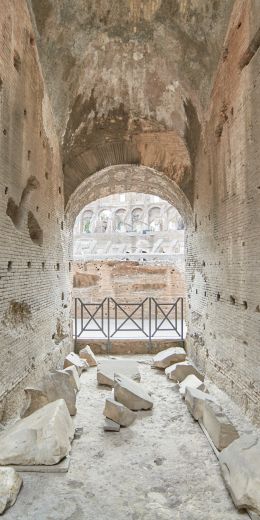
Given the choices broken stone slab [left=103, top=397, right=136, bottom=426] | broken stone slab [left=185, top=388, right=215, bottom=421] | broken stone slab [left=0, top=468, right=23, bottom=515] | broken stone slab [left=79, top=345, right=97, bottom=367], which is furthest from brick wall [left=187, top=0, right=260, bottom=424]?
broken stone slab [left=0, top=468, right=23, bottom=515]

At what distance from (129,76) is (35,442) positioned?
644cm

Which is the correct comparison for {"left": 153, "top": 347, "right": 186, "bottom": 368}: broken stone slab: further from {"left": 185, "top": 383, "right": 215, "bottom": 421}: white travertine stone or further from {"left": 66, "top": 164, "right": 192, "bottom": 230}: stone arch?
{"left": 66, "top": 164, "right": 192, "bottom": 230}: stone arch

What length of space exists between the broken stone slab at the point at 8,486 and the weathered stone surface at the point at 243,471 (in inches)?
67.8

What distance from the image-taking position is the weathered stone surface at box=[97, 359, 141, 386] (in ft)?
20.0

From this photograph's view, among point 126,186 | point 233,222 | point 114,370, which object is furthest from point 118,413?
point 126,186

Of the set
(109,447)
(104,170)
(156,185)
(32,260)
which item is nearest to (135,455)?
(109,447)

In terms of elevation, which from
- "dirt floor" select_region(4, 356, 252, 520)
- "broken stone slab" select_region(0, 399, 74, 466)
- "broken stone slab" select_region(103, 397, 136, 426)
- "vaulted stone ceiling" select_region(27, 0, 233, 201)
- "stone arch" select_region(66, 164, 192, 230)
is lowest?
"dirt floor" select_region(4, 356, 252, 520)

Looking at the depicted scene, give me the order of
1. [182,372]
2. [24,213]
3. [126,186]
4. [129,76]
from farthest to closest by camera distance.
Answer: [126,186] → [129,76] → [182,372] → [24,213]

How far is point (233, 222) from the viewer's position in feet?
17.6

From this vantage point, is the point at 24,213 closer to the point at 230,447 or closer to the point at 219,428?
the point at 219,428

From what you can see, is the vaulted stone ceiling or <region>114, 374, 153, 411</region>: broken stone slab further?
the vaulted stone ceiling

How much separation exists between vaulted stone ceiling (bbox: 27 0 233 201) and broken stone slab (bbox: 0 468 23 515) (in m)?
5.42

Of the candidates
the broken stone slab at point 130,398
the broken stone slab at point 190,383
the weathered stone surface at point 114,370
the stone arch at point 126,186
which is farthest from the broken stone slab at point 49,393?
the stone arch at point 126,186

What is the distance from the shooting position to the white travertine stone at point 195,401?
4.59 metres
